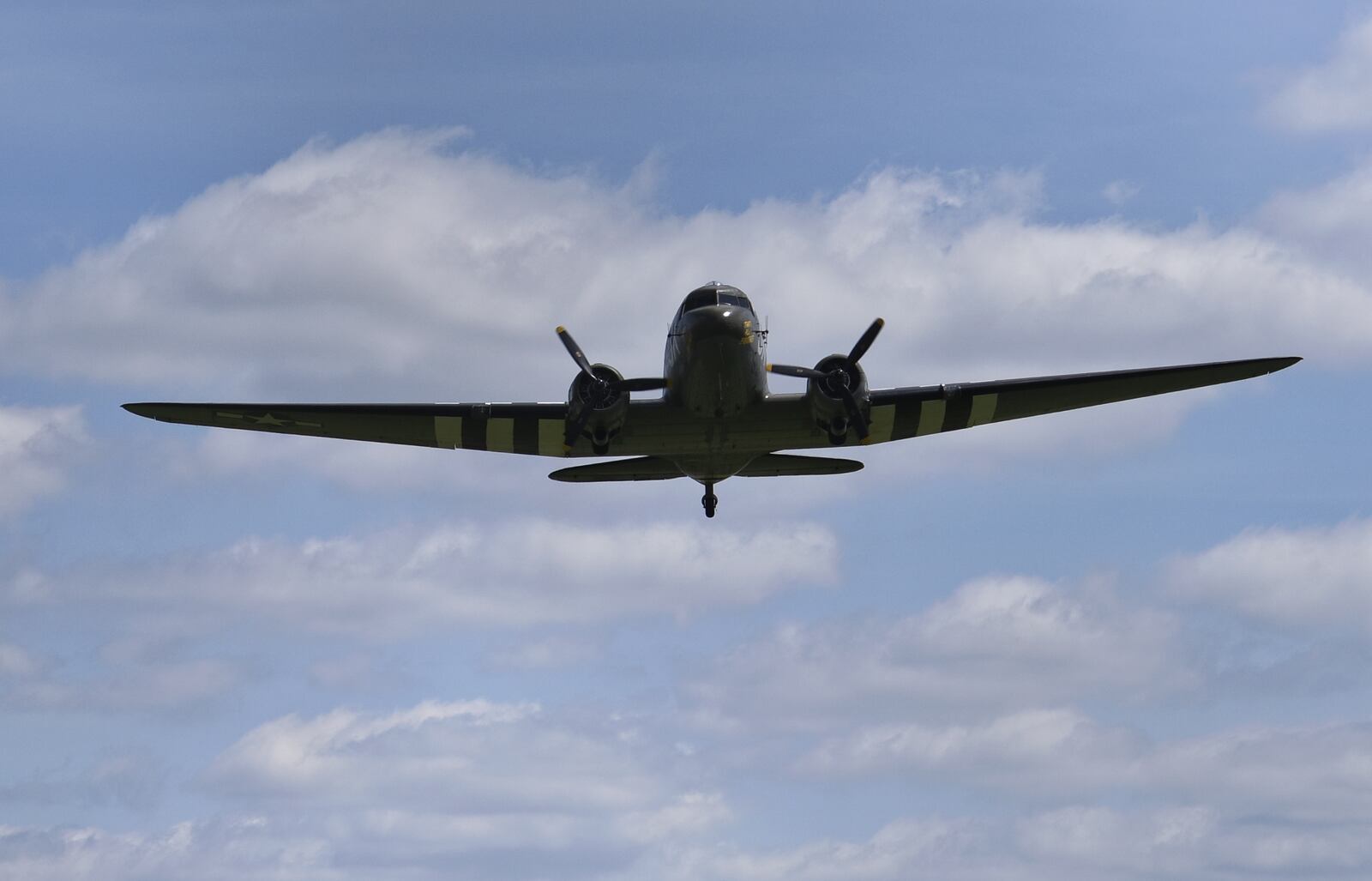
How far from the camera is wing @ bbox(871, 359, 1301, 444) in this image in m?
42.0

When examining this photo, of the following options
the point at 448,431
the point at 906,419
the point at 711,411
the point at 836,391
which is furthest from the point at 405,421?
the point at 906,419

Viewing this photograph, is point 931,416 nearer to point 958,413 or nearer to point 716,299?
point 958,413

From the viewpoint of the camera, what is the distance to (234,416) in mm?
42562

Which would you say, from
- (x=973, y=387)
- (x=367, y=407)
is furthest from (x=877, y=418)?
(x=367, y=407)

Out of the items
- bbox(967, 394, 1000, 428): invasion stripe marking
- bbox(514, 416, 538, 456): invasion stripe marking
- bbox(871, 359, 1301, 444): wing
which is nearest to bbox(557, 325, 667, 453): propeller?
bbox(514, 416, 538, 456): invasion stripe marking

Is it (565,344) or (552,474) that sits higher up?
(565,344)

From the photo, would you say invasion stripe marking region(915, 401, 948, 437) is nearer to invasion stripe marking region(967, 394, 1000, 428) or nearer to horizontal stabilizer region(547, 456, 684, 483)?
invasion stripe marking region(967, 394, 1000, 428)

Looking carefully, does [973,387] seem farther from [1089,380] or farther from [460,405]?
[460,405]

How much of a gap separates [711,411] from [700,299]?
268 centimetres

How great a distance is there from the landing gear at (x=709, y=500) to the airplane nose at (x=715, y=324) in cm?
703

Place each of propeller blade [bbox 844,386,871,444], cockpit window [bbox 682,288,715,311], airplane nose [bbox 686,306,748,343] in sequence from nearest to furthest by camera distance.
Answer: airplane nose [bbox 686,306,748,343], cockpit window [bbox 682,288,715,311], propeller blade [bbox 844,386,871,444]

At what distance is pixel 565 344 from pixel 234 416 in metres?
8.93

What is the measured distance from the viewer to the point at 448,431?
139 ft

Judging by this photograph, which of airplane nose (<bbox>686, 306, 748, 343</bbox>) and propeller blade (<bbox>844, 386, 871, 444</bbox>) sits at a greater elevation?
airplane nose (<bbox>686, 306, 748, 343</bbox>)
